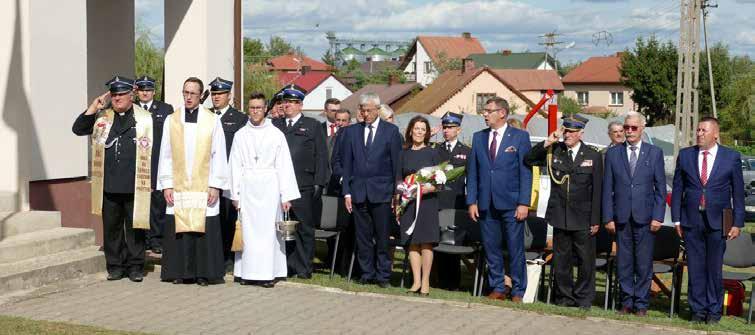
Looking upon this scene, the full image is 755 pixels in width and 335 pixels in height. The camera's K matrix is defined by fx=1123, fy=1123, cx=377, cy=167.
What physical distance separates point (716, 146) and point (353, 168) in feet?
11.2

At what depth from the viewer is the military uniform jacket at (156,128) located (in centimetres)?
1148

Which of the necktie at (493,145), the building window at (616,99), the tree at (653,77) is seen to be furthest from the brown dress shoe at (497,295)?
→ the building window at (616,99)

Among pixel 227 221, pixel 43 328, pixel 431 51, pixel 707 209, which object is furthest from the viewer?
pixel 431 51

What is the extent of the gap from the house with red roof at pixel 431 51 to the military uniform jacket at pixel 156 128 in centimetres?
10473

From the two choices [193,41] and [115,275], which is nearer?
[115,275]

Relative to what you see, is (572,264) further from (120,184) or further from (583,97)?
(583,97)

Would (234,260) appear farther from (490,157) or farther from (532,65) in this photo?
(532,65)

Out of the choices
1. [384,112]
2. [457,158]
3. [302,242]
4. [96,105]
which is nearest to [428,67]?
[384,112]

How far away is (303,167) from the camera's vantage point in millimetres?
11359

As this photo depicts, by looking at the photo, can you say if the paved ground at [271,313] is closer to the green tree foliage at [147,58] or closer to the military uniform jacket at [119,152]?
the military uniform jacket at [119,152]

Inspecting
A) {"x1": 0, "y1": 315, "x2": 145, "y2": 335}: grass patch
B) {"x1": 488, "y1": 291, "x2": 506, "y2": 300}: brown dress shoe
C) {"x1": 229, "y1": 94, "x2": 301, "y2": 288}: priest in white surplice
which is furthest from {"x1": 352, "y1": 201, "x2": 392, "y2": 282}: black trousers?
{"x1": 0, "y1": 315, "x2": 145, "y2": 335}: grass patch

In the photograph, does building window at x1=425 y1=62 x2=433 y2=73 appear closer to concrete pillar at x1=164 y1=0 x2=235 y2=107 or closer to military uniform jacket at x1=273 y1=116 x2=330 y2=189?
concrete pillar at x1=164 y1=0 x2=235 y2=107

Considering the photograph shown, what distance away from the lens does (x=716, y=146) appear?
385 inches

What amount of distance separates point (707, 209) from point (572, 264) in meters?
1.35
